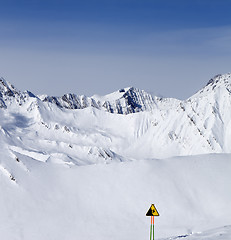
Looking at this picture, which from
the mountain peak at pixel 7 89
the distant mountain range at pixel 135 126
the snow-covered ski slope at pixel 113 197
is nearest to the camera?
the snow-covered ski slope at pixel 113 197

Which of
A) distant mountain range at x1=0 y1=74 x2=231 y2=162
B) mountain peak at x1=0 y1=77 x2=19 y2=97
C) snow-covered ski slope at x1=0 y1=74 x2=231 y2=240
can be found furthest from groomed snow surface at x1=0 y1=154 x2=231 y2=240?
mountain peak at x1=0 y1=77 x2=19 y2=97

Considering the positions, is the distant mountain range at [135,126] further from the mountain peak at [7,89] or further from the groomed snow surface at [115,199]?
the groomed snow surface at [115,199]

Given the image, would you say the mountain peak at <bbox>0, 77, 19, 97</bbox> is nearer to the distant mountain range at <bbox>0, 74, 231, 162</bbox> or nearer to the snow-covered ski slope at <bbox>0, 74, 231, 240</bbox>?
the distant mountain range at <bbox>0, 74, 231, 162</bbox>

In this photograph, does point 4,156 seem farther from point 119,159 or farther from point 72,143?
point 72,143

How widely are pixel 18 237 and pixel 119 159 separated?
89708mm

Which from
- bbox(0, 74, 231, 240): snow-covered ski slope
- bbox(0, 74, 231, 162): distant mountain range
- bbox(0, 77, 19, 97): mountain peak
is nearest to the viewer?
bbox(0, 74, 231, 240): snow-covered ski slope

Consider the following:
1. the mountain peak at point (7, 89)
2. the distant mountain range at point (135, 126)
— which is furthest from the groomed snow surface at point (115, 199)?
the mountain peak at point (7, 89)

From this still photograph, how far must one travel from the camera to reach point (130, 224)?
156 ft

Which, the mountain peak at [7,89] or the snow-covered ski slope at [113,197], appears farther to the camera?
the mountain peak at [7,89]

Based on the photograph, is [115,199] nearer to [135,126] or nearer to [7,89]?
[135,126]

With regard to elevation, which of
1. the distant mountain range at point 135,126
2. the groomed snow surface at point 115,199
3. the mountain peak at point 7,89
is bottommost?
the groomed snow surface at point 115,199

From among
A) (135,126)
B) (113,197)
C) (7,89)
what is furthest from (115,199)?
(7,89)

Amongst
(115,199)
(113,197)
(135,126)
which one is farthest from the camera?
(135,126)

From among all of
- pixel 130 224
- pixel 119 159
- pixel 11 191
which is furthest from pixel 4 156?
pixel 119 159
